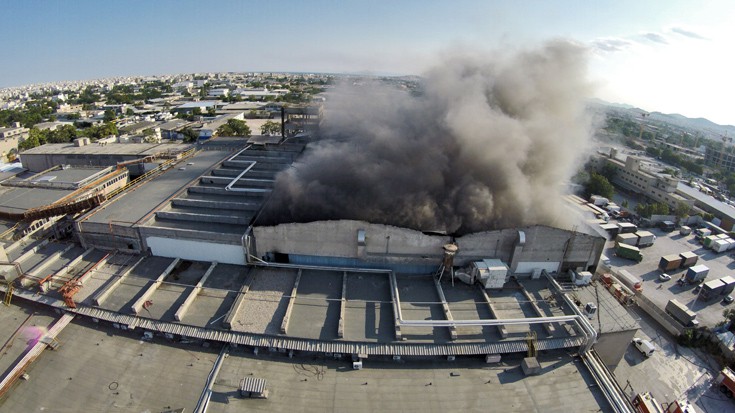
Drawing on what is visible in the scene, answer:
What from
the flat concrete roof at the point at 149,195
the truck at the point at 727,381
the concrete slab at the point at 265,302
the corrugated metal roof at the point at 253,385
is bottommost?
the truck at the point at 727,381

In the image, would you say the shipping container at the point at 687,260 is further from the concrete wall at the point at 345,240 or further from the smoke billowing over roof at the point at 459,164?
the concrete wall at the point at 345,240

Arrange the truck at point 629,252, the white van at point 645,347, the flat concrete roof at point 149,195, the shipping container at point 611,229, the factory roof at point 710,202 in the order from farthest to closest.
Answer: the factory roof at point 710,202 < the shipping container at point 611,229 < the truck at point 629,252 < the white van at point 645,347 < the flat concrete roof at point 149,195

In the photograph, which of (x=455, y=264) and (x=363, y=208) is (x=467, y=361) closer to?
(x=455, y=264)

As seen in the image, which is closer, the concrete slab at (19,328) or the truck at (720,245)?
the concrete slab at (19,328)

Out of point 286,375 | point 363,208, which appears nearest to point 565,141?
point 363,208

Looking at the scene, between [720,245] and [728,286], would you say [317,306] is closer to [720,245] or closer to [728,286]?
[728,286]

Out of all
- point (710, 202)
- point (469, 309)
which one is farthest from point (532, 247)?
point (710, 202)

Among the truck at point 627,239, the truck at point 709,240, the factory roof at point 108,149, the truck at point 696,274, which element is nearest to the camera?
the truck at point 696,274

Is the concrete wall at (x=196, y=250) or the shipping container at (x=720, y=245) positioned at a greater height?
the concrete wall at (x=196, y=250)

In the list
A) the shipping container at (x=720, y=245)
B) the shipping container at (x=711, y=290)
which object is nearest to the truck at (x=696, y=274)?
the shipping container at (x=711, y=290)
